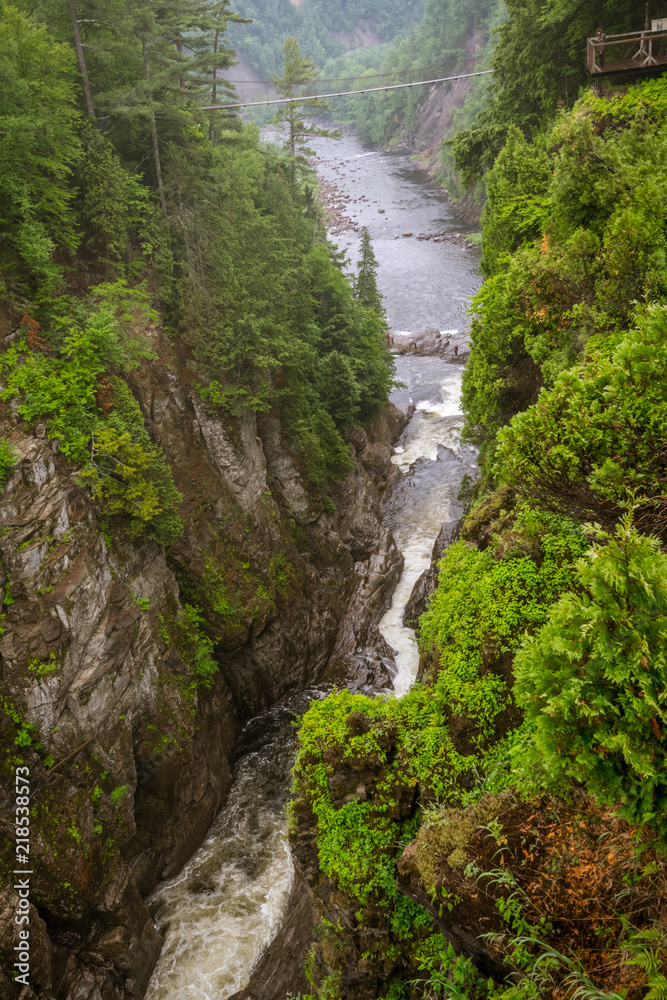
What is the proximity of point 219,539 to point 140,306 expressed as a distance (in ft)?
24.5

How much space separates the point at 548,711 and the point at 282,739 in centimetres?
1510

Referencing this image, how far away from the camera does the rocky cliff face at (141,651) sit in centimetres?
1127

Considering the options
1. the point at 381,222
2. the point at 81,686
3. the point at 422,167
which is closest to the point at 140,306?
the point at 81,686

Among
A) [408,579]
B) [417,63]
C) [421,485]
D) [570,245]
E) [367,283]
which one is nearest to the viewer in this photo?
[570,245]

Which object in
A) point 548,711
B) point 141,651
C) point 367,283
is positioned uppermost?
point 367,283

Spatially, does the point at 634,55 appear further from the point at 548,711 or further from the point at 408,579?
the point at 408,579

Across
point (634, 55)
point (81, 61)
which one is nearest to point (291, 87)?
point (81, 61)

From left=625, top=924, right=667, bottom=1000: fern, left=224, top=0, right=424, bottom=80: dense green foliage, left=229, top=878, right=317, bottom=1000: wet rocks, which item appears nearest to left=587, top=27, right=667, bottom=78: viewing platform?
left=625, top=924, right=667, bottom=1000: fern

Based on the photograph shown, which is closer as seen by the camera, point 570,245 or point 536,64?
point 570,245

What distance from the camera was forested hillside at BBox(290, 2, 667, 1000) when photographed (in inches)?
157

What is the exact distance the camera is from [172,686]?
48.1ft

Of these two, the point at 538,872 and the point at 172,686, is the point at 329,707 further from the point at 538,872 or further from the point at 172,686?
the point at 172,686

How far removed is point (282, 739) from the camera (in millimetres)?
17438

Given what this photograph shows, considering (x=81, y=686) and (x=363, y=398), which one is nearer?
(x=81, y=686)
